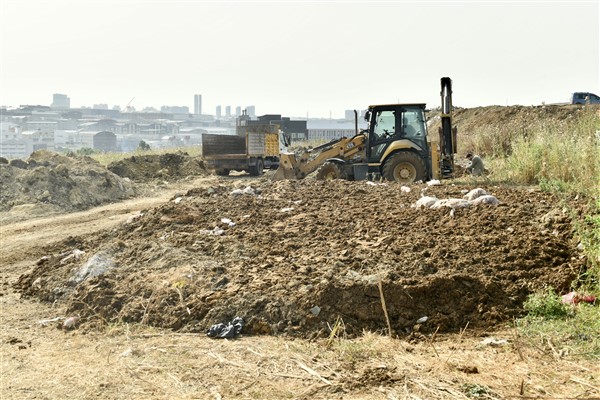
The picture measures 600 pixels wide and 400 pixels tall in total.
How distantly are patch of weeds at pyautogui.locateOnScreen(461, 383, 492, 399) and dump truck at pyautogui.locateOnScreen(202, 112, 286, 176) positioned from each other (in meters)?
22.3

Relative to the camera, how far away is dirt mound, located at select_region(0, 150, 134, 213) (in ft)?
60.1

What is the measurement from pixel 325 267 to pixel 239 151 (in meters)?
20.5

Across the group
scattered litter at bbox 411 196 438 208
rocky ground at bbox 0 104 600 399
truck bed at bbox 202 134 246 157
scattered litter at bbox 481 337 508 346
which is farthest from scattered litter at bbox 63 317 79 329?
truck bed at bbox 202 134 246 157

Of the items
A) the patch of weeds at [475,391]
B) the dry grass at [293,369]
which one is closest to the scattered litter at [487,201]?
the dry grass at [293,369]

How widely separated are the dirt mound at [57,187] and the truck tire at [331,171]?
6.81m

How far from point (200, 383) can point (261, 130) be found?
24131 mm

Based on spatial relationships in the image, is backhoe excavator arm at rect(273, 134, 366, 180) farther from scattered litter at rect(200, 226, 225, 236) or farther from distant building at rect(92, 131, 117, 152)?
distant building at rect(92, 131, 117, 152)

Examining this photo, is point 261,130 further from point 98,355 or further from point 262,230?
point 98,355

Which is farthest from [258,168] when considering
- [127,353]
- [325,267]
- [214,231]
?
[127,353]

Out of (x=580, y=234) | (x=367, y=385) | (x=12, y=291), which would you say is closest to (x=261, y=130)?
(x=12, y=291)

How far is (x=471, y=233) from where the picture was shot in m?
7.86

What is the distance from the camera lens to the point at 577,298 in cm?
632

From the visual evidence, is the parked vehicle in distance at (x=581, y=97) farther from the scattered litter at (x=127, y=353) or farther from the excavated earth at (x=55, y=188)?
the scattered litter at (x=127, y=353)

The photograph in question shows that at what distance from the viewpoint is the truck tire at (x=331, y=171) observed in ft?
55.1
